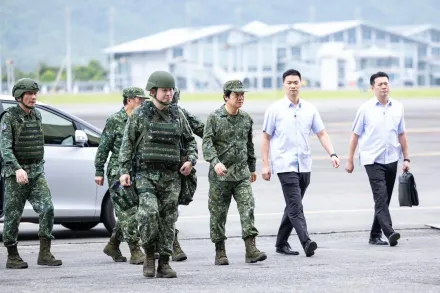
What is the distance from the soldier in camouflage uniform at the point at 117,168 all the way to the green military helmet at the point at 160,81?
141cm

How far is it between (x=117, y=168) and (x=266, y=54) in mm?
179870

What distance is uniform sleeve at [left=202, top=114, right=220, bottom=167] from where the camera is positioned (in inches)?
444

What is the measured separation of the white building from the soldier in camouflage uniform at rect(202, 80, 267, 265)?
171157mm

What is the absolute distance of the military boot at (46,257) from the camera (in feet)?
37.6

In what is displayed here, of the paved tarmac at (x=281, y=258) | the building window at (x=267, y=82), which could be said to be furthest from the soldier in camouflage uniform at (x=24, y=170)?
the building window at (x=267, y=82)

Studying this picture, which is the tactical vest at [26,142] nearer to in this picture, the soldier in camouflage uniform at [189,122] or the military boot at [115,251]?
the military boot at [115,251]

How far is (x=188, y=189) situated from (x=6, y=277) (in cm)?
173

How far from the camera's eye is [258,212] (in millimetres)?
16859

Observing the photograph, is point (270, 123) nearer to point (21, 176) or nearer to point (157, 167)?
point (157, 167)

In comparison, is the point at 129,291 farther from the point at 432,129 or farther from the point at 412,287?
the point at 432,129

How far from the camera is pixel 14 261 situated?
11336 mm

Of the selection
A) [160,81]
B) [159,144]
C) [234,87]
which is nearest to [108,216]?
[234,87]

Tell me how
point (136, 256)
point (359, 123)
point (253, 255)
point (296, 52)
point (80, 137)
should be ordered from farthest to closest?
point (296, 52), point (80, 137), point (359, 123), point (136, 256), point (253, 255)

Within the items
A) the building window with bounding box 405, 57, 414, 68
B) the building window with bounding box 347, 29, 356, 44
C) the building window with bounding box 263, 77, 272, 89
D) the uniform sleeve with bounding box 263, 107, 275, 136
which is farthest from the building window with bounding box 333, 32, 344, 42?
the uniform sleeve with bounding box 263, 107, 275, 136
